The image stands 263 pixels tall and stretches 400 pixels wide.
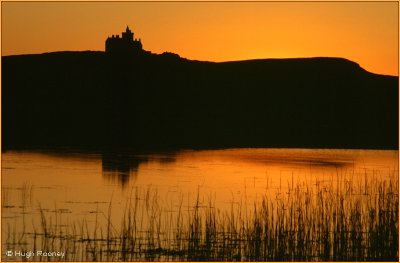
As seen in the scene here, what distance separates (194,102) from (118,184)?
210ft

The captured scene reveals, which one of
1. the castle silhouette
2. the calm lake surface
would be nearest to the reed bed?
the calm lake surface

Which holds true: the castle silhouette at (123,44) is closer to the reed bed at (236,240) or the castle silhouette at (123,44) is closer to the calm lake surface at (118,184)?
the calm lake surface at (118,184)

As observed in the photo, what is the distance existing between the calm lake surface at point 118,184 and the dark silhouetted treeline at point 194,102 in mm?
27403

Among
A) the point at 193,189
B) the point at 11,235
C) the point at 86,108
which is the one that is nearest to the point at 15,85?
the point at 86,108

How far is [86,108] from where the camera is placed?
78875mm

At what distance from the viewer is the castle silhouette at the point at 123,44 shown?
80750mm

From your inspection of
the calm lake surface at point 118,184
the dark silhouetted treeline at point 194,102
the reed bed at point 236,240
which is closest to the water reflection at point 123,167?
the calm lake surface at point 118,184

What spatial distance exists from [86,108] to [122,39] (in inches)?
337

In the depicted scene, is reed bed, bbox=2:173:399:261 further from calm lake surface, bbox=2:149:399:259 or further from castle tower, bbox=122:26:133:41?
castle tower, bbox=122:26:133:41

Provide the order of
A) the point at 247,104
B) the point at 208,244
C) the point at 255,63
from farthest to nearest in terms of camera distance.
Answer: the point at 255,63
the point at 247,104
the point at 208,244

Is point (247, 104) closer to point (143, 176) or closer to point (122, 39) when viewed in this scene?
point (122, 39)

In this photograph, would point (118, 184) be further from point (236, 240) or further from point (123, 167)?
point (236, 240)

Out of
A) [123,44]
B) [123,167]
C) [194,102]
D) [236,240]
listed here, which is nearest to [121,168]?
[123,167]

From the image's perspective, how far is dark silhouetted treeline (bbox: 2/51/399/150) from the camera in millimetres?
71931
